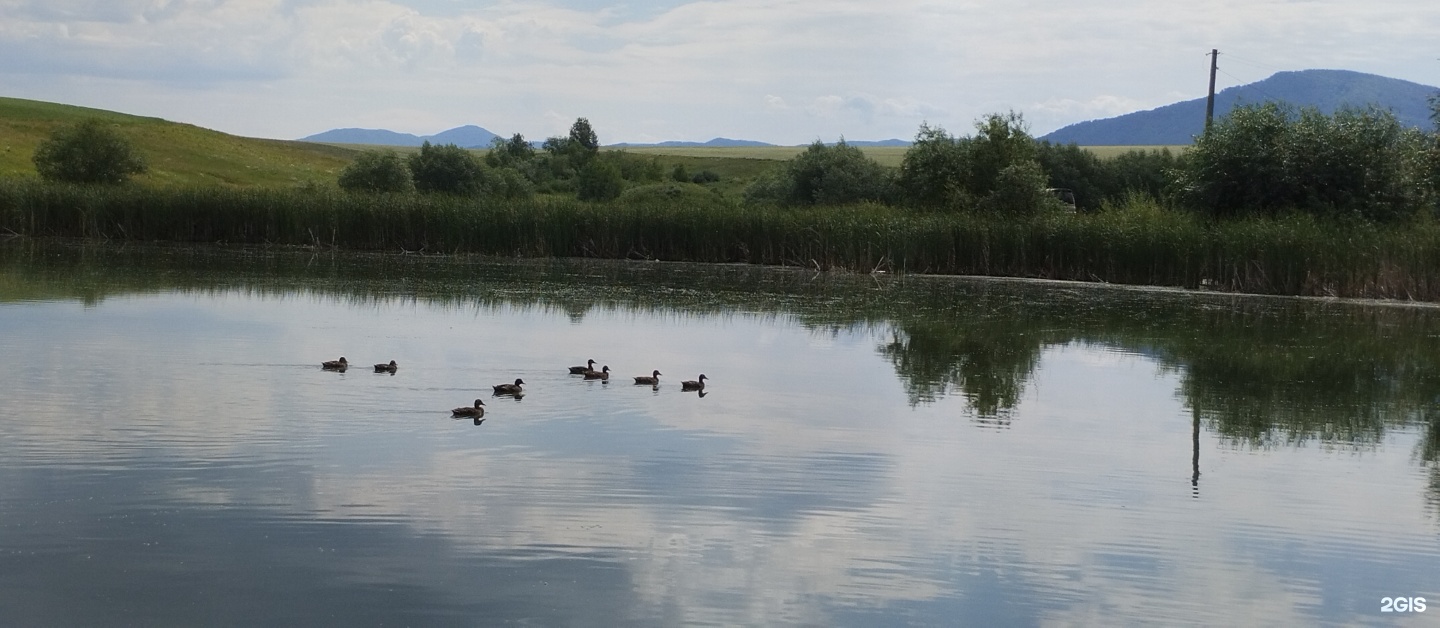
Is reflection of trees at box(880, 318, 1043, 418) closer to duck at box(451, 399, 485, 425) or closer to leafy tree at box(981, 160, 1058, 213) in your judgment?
duck at box(451, 399, 485, 425)

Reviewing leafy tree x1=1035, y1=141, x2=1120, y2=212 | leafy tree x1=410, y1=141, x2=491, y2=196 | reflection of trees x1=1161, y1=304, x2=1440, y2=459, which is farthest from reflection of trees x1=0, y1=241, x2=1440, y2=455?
leafy tree x1=1035, y1=141, x2=1120, y2=212

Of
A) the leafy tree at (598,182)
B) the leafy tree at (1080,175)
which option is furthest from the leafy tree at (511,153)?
the leafy tree at (1080,175)

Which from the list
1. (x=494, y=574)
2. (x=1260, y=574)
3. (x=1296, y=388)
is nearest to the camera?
(x=494, y=574)

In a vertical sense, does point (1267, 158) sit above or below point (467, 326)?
above

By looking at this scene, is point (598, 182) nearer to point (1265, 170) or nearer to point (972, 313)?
point (1265, 170)

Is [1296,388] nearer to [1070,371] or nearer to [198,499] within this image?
[1070,371]

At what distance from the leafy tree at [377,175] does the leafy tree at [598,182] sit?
14577mm

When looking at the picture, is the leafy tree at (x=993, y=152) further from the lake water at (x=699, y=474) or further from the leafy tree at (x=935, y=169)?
the lake water at (x=699, y=474)

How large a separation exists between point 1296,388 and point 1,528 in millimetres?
14124

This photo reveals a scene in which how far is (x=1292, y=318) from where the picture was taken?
2588 centimetres

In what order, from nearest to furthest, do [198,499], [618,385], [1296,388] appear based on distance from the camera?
[198,499], [618,385], [1296,388]

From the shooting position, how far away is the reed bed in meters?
30.9

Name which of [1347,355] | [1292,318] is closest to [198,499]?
[1347,355]

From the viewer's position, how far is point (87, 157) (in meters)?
64.9
